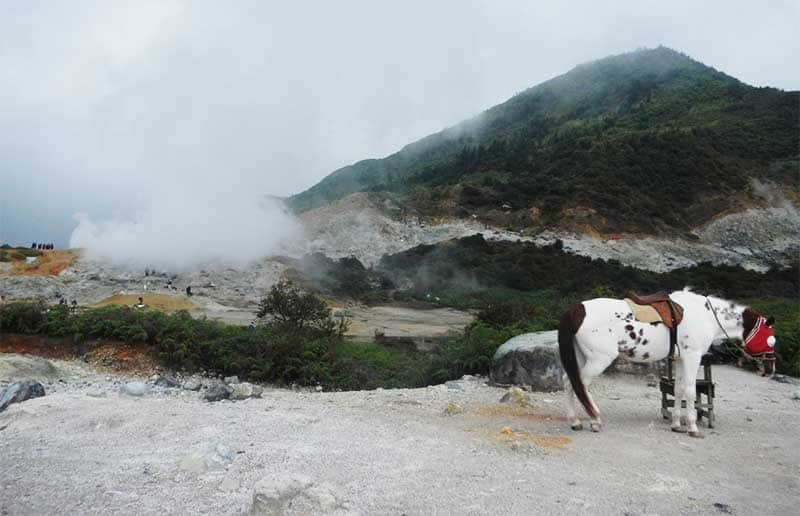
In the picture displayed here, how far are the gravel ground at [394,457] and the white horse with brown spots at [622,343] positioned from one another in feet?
1.67

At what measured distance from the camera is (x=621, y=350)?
7.05 m

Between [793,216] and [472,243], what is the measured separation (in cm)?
3896

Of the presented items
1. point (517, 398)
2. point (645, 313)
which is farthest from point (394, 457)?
point (645, 313)

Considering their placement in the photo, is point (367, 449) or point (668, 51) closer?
point (367, 449)

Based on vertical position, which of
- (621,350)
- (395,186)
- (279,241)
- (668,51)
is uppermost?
(668,51)

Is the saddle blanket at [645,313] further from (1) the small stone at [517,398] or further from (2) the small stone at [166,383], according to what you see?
(2) the small stone at [166,383]

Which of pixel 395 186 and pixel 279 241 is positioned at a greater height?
pixel 395 186

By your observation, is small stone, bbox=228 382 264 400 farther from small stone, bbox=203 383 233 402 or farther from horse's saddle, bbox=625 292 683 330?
horse's saddle, bbox=625 292 683 330

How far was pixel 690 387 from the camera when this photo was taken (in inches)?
276

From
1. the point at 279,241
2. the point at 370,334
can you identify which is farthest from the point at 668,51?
the point at 370,334

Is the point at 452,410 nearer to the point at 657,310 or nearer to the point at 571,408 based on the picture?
the point at 571,408

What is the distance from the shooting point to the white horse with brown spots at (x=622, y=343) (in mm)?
6988

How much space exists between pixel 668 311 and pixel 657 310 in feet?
0.49

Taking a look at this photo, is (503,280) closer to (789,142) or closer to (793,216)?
(793,216)
